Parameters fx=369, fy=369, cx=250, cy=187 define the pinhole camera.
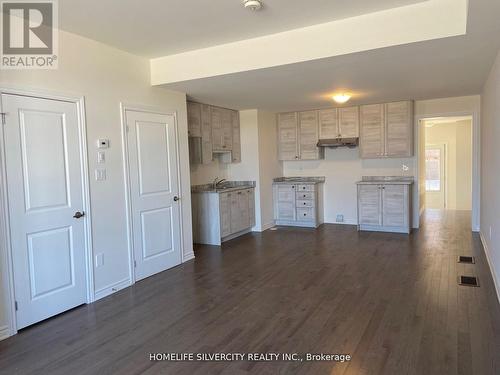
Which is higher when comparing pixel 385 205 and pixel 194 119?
pixel 194 119

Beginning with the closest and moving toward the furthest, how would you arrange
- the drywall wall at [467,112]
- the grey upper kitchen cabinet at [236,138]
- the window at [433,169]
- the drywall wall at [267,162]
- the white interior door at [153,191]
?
the white interior door at [153,191], the drywall wall at [467,112], the grey upper kitchen cabinet at [236,138], the drywall wall at [267,162], the window at [433,169]

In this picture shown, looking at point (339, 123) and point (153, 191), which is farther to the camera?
point (339, 123)

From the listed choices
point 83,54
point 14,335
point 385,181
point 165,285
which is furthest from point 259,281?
point 385,181

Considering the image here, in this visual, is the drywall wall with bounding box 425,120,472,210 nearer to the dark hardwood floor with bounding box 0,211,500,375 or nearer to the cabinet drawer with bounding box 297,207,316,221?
the cabinet drawer with bounding box 297,207,316,221

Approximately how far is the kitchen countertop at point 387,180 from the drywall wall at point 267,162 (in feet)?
5.57

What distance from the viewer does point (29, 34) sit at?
3.10 meters

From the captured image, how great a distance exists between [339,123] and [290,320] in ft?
15.4

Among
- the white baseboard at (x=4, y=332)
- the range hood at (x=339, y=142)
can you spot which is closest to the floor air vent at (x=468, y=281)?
the range hood at (x=339, y=142)

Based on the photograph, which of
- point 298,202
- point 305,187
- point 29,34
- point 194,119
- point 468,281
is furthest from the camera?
point 298,202

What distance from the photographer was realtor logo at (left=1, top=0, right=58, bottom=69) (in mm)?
2885

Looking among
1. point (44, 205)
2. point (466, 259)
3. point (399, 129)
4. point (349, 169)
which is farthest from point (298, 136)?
point (44, 205)

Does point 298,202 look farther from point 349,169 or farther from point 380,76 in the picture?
point 380,76

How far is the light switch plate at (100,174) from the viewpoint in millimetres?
3723

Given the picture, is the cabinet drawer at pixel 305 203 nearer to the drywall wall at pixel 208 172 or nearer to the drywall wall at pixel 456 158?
the drywall wall at pixel 208 172
